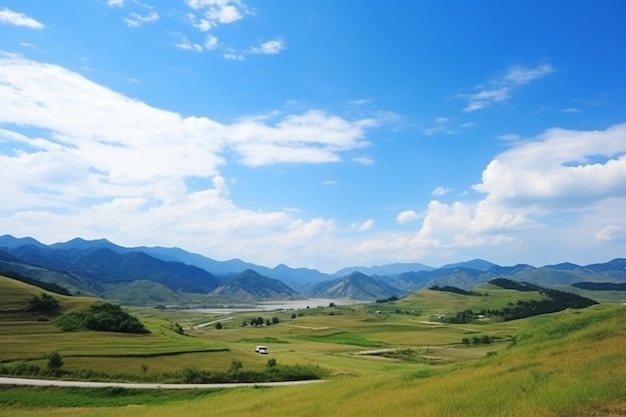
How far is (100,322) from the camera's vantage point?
287 ft

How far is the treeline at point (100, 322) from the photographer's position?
86062 millimetres

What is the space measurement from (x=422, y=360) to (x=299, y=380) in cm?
3350

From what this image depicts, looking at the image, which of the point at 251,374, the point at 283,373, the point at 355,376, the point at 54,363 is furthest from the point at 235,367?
the point at 54,363

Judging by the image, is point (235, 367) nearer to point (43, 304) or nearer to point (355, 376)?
point (355, 376)

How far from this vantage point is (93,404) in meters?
44.2

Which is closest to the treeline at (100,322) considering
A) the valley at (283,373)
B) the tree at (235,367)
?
the valley at (283,373)

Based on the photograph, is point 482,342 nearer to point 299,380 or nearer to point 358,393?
point 299,380

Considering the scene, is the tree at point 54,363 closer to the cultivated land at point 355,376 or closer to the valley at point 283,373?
the valley at point 283,373

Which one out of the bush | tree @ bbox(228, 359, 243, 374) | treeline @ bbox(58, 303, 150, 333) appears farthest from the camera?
the bush

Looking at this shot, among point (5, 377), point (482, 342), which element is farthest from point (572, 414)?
point (482, 342)

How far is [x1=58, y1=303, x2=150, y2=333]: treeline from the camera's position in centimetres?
8606

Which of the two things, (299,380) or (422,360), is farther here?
(422,360)

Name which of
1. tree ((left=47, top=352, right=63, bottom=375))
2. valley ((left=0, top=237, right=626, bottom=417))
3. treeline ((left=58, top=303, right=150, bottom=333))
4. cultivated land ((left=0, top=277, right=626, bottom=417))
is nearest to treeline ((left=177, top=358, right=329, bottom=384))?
valley ((left=0, top=237, right=626, bottom=417))

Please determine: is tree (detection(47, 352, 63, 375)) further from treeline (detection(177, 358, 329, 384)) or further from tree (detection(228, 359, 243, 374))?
tree (detection(228, 359, 243, 374))
